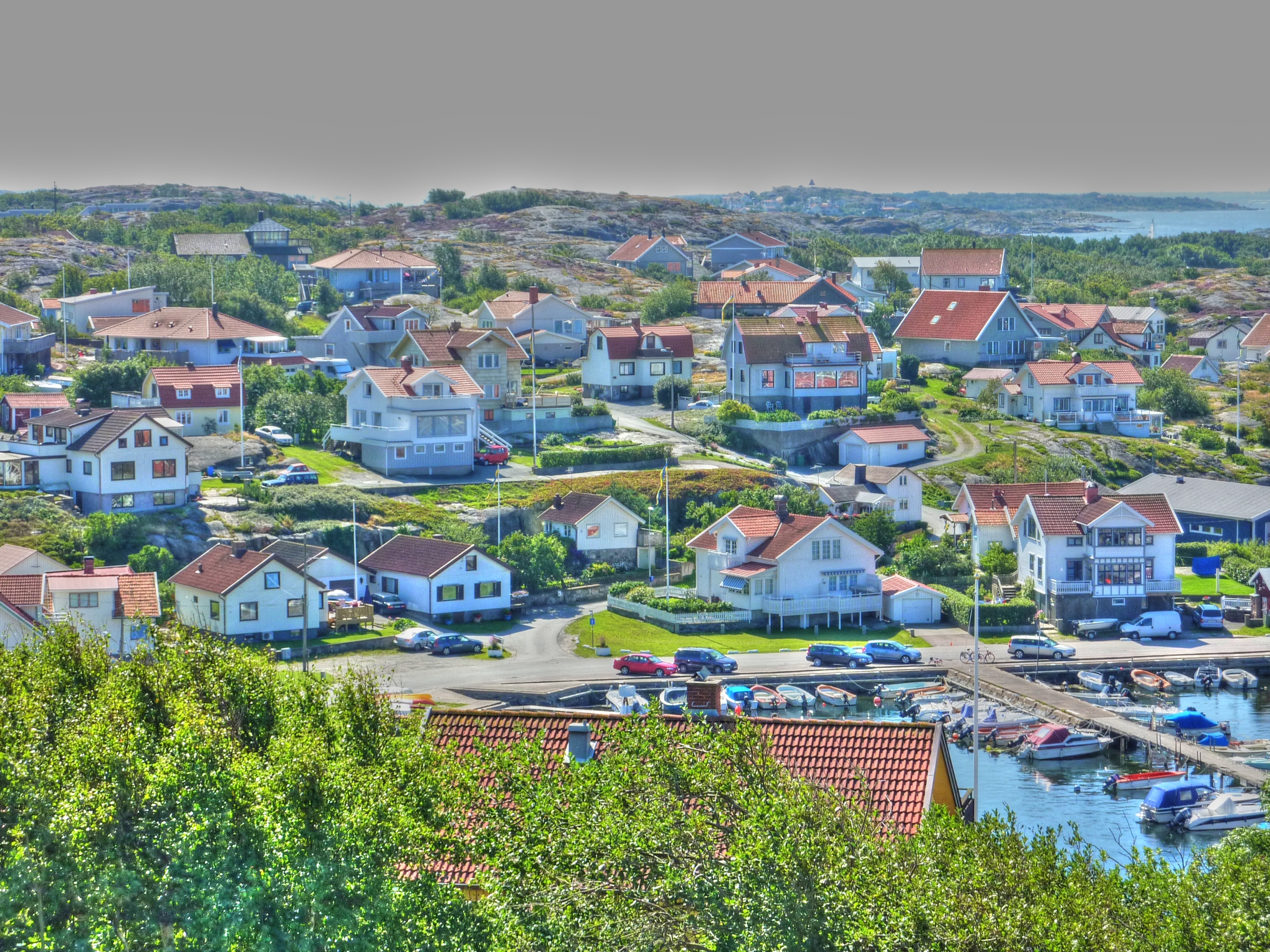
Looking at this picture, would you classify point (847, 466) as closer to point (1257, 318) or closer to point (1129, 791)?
point (1129, 791)

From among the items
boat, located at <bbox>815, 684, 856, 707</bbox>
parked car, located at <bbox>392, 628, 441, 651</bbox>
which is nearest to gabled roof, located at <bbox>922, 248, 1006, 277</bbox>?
boat, located at <bbox>815, 684, 856, 707</bbox>

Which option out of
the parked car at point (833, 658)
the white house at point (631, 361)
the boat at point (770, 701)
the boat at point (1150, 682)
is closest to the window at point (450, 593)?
the parked car at point (833, 658)

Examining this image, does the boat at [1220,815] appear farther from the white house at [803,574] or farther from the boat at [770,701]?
the white house at [803,574]

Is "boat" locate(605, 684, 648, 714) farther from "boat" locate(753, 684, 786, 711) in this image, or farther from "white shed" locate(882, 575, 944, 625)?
"white shed" locate(882, 575, 944, 625)

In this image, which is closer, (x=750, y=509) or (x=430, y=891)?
(x=430, y=891)

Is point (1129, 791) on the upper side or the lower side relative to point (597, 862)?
A: lower

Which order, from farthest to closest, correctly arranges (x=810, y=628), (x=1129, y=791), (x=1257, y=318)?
1. (x=1257, y=318)
2. (x=810, y=628)
3. (x=1129, y=791)

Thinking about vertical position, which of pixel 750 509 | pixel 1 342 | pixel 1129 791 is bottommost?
pixel 1129 791

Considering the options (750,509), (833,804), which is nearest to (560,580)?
(750,509)
